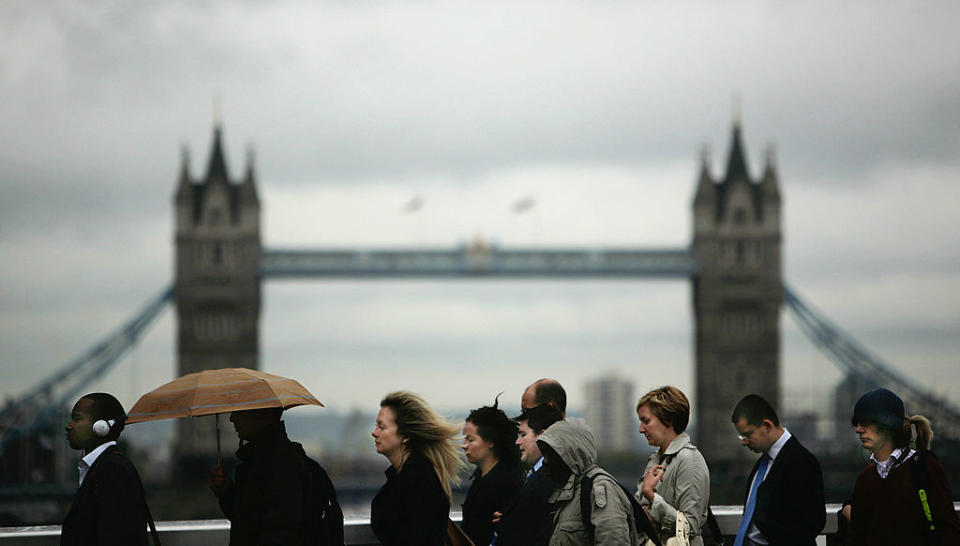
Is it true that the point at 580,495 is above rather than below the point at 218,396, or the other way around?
below

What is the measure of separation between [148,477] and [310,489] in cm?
4545

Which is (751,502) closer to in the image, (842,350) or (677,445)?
(677,445)

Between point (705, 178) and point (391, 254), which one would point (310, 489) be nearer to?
point (391, 254)

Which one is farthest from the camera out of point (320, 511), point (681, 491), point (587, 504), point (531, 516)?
point (681, 491)

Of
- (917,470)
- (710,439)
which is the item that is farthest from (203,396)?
(710,439)

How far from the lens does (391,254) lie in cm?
5322

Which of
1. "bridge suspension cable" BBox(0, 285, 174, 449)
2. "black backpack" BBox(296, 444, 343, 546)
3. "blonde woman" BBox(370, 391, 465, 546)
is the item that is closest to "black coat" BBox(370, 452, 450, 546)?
"blonde woman" BBox(370, 391, 465, 546)

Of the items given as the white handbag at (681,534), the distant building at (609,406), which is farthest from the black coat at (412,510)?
the distant building at (609,406)

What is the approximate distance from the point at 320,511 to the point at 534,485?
0.62 m

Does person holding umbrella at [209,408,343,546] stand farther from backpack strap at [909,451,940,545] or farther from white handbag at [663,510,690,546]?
backpack strap at [909,451,940,545]

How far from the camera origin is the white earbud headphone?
12.0 feet

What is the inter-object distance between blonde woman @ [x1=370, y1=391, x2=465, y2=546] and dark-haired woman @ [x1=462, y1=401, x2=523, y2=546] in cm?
22

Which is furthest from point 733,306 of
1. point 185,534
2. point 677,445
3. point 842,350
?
point 677,445

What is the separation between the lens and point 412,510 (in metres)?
3.79
